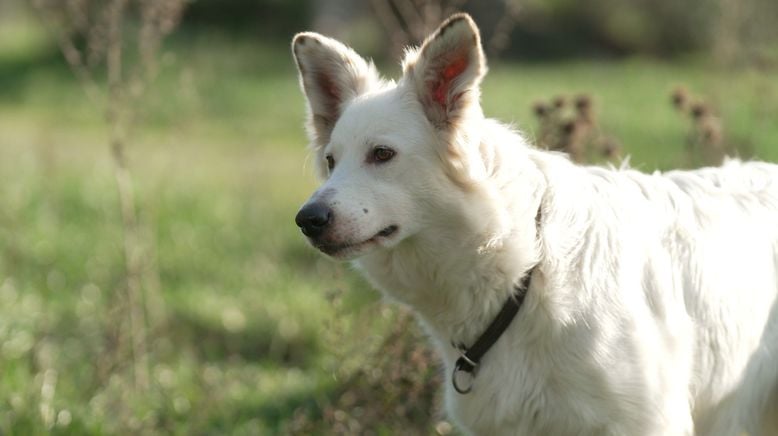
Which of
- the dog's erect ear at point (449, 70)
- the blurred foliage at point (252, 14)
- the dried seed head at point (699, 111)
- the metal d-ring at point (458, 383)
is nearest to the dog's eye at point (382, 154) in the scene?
the dog's erect ear at point (449, 70)

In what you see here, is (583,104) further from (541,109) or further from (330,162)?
(330,162)

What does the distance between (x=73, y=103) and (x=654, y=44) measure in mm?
16463

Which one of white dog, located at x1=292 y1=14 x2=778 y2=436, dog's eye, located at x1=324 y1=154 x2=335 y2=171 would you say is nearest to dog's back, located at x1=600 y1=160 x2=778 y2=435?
white dog, located at x1=292 y1=14 x2=778 y2=436

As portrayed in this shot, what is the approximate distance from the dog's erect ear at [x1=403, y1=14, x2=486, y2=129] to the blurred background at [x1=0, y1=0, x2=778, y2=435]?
649 millimetres

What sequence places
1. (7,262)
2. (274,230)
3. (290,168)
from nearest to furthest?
(7,262) → (274,230) → (290,168)

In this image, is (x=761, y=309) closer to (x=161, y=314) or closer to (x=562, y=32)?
(x=161, y=314)

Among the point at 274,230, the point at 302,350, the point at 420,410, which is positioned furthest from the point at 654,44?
the point at 420,410

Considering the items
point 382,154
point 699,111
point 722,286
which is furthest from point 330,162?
point 699,111

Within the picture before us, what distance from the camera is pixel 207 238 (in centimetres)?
1034

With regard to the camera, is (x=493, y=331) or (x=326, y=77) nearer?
(x=493, y=331)

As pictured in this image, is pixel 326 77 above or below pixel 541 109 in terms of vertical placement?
above

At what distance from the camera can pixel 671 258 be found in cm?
438

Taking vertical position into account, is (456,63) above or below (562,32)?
above

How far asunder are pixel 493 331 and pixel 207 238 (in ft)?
21.1
